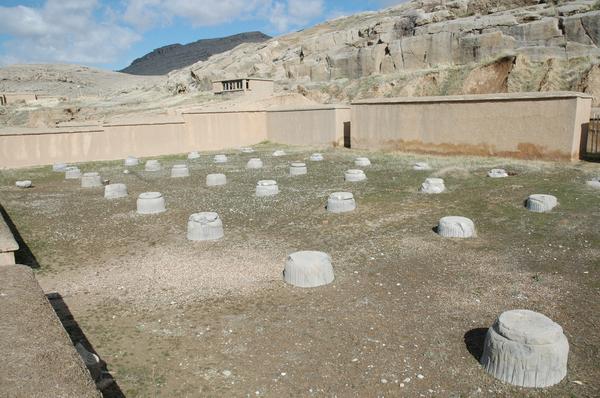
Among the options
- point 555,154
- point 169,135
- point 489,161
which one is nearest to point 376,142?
point 489,161

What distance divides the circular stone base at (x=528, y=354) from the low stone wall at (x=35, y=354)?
316 cm

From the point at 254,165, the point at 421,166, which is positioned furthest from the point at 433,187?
the point at 254,165

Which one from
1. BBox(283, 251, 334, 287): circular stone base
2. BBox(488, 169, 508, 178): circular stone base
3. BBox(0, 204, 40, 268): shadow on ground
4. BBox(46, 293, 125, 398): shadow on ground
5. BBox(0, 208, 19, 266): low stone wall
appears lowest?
BBox(46, 293, 125, 398): shadow on ground

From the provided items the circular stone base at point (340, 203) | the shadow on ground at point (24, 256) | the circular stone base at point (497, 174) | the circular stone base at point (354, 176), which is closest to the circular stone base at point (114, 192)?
the shadow on ground at point (24, 256)

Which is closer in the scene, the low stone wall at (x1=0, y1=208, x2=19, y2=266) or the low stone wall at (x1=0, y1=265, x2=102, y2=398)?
the low stone wall at (x1=0, y1=265, x2=102, y2=398)

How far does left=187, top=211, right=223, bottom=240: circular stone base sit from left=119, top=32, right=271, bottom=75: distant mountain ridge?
12245 centimetres

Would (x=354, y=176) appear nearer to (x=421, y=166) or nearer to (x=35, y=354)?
(x=421, y=166)

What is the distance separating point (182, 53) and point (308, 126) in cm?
12756

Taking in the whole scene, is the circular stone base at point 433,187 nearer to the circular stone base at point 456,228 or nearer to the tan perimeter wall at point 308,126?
the circular stone base at point 456,228

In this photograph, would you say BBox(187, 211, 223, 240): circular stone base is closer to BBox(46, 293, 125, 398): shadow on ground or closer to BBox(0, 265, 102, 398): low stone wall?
BBox(46, 293, 125, 398): shadow on ground

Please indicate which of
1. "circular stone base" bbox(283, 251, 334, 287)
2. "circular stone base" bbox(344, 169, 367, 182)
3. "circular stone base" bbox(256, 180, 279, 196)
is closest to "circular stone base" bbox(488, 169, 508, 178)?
"circular stone base" bbox(344, 169, 367, 182)

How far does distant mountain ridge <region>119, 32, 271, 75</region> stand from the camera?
5069 inches

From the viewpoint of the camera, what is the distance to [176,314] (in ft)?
17.3

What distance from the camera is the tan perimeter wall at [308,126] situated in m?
21.4
